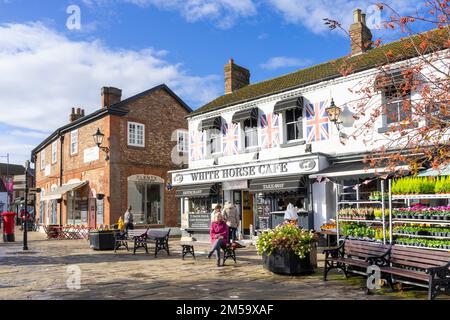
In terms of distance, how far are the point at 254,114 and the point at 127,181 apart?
952 centimetres

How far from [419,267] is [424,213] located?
1.65 m

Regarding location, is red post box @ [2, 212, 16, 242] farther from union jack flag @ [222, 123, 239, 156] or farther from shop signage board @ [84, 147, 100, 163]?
union jack flag @ [222, 123, 239, 156]

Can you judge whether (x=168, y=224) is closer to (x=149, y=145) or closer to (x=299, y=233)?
(x=149, y=145)

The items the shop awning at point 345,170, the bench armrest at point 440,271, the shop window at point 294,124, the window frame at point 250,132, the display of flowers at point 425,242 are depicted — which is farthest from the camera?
the window frame at point 250,132

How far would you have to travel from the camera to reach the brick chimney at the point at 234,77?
22844 millimetres

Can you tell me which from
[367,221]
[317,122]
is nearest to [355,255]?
[367,221]

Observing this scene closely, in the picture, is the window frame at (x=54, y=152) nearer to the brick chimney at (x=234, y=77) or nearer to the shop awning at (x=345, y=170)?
the brick chimney at (x=234, y=77)

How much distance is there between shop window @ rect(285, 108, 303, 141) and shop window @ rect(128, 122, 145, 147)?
35.0 ft

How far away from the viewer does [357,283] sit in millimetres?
8547

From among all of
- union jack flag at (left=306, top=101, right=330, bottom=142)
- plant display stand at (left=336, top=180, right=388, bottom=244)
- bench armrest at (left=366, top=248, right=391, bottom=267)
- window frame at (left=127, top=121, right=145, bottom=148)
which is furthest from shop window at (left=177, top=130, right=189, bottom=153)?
bench armrest at (left=366, top=248, right=391, bottom=267)

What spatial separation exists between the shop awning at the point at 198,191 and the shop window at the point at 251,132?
2503mm

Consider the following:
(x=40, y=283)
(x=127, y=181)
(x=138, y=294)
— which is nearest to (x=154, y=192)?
(x=127, y=181)

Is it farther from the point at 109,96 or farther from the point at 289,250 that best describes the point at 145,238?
the point at 109,96

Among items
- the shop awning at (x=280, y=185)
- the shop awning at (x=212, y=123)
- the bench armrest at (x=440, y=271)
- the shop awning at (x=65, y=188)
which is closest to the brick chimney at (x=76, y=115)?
the shop awning at (x=65, y=188)
